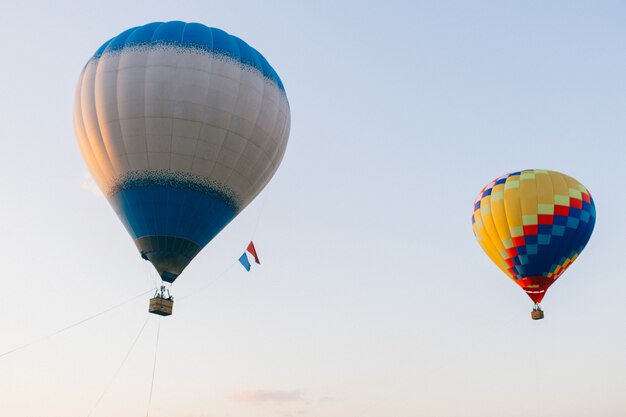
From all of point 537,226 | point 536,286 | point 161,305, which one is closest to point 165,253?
point 161,305

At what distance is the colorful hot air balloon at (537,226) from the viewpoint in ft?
100.0

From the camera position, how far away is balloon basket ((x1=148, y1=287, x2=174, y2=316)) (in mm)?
22953

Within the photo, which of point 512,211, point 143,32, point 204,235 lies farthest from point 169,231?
point 512,211

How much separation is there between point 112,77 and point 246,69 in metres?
4.56

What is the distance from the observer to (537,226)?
99.9 ft

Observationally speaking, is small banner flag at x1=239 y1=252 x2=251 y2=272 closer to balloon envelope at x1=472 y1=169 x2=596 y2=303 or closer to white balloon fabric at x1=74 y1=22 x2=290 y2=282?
white balloon fabric at x1=74 y1=22 x2=290 y2=282

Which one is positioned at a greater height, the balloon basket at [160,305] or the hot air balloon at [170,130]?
the hot air balloon at [170,130]

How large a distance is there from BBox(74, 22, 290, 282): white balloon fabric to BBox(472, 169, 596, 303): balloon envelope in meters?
12.6

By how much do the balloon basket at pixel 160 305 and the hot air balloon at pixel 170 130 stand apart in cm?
74

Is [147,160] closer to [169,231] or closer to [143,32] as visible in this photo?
[169,231]

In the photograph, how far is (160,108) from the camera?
23.2 metres

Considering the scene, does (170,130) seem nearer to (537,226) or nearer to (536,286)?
(537,226)

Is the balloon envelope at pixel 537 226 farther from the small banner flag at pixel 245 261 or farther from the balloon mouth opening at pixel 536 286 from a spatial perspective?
the small banner flag at pixel 245 261

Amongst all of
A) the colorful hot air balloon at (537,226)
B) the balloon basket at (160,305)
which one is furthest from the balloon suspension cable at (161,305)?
the colorful hot air balloon at (537,226)
